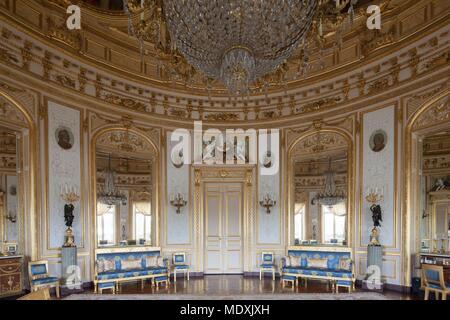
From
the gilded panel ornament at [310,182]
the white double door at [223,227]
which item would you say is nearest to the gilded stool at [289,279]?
the white double door at [223,227]

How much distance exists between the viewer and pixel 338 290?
721 cm

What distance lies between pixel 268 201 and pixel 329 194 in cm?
164

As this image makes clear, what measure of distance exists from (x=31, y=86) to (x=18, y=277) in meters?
3.66

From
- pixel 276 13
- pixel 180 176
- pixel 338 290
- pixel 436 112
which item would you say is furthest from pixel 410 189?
pixel 180 176

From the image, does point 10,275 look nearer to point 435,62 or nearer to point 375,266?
point 375,266

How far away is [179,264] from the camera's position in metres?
8.59

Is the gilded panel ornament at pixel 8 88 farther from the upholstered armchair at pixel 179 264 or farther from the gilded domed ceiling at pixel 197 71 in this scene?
the upholstered armchair at pixel 179 264

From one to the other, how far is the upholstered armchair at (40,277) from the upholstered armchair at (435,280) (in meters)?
6.70

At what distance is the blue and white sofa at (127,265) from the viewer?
7.13m

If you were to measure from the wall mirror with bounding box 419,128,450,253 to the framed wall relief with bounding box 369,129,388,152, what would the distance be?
2.42 ft

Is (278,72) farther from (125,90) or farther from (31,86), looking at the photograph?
(31,86)

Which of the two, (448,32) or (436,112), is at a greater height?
(448,32)

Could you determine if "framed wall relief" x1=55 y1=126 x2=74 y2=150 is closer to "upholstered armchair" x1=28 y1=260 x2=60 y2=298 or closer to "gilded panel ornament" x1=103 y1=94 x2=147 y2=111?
"gilded panel ornament" x1=103 y1=94 x2=147 y2=111

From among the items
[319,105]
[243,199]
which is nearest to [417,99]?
[319,105]
